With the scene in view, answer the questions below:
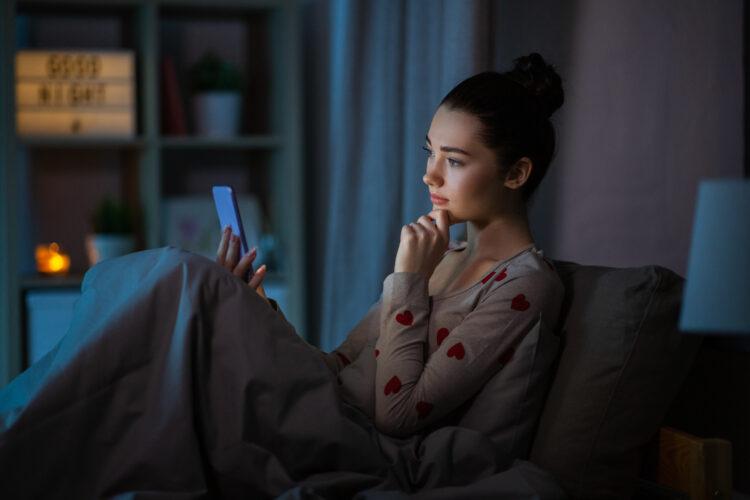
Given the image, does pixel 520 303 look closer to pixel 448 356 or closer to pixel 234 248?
pixel 448 356

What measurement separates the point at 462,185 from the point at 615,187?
57cm

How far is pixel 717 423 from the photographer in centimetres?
170

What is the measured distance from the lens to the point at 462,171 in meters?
1.80

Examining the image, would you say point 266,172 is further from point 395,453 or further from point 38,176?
point 395,453

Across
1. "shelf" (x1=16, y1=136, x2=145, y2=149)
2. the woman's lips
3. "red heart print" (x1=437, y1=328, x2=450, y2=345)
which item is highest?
"shelf" (x1=16, y1=136, x2=145, y2=149)

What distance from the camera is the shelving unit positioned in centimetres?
337

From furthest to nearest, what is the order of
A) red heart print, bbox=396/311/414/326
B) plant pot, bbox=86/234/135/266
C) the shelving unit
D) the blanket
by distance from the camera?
plant pot, bbox=86/234/135/266 → the shelving unit → red heart print, bbox=396/311/414/326 → the blanket

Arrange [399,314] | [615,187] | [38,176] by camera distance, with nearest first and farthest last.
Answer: [399,314] → [615,187] → [38,176]

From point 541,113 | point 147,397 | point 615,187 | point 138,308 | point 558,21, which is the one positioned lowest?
point 147,397

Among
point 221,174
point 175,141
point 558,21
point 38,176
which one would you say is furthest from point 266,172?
point 558,21

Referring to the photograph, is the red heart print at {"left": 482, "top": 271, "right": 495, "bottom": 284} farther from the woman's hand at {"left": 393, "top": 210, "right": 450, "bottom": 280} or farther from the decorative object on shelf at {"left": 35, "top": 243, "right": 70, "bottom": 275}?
the decorative object on shelf at {"left": 35, "top": 243, "right": 70, "bottom": 275}

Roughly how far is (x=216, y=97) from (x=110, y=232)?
0.59 metres

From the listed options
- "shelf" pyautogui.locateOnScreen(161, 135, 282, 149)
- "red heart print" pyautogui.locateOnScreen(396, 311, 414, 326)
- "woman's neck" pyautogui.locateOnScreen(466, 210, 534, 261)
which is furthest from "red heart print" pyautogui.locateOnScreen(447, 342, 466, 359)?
"shelf" pyautogui.locateOnScreen(161, 135, 282, 149)

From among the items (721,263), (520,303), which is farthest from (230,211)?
(721,263)
